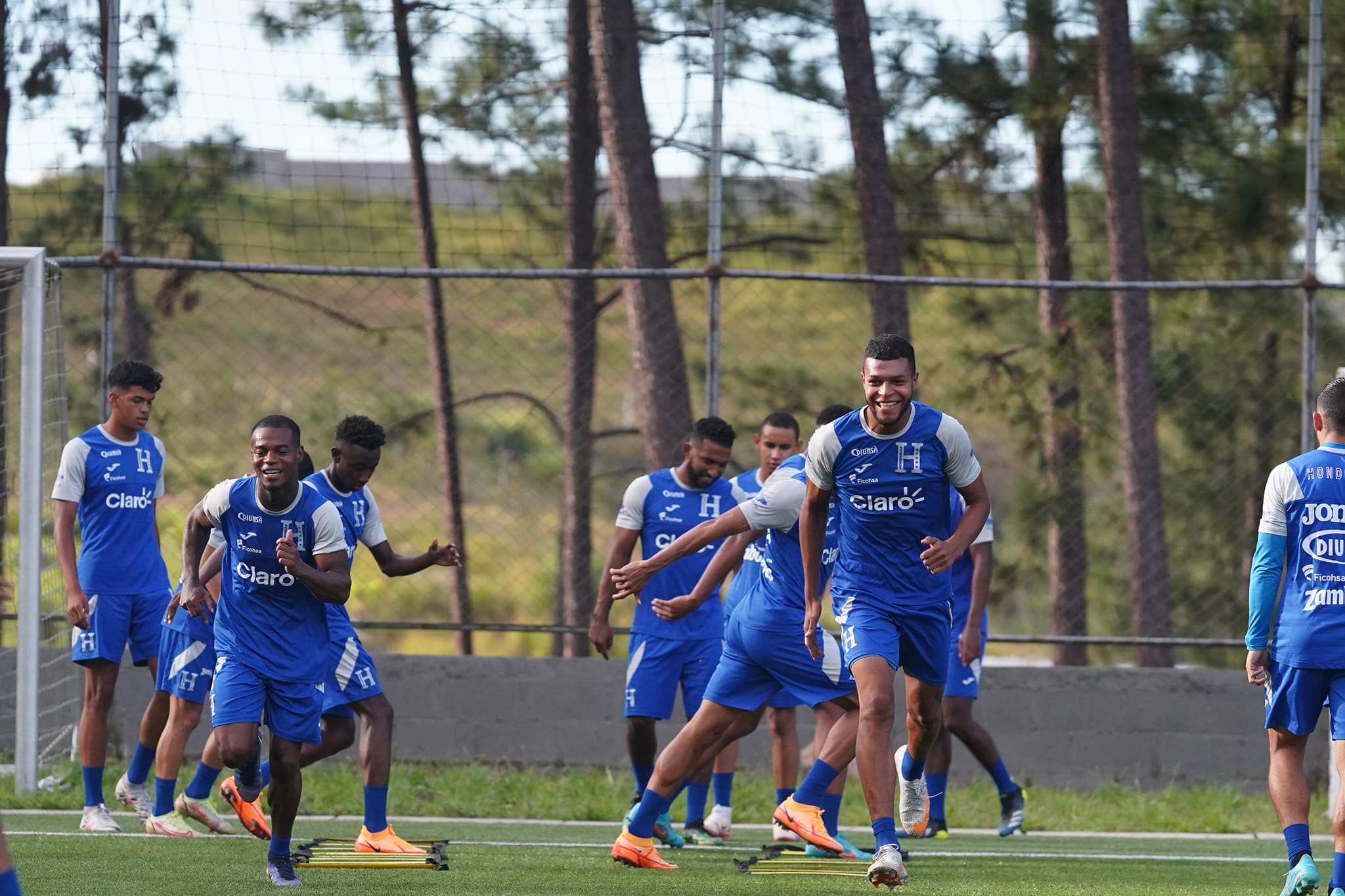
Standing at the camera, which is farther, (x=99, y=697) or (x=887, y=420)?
(x=99, y=697)

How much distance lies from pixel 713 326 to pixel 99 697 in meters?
4.42

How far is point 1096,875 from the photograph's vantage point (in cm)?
762

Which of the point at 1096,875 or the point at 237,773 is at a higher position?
the point at 237,773

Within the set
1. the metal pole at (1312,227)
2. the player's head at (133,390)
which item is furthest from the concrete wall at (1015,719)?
the player's head at (133,390)

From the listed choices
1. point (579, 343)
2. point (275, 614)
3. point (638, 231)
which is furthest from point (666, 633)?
point (638, 231)

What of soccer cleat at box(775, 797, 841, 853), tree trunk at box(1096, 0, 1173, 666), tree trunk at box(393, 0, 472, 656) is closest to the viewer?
soccer cleat at box(775, 797, 841, 853)

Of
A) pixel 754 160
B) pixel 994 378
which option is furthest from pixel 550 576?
pixel 754 160

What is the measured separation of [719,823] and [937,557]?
128 inches

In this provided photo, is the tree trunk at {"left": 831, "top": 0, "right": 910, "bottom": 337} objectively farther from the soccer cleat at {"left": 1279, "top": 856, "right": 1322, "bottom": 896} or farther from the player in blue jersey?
the soccer cleat at {"left": 1279, "top": 856, "right": 1322, "bottom": 896}

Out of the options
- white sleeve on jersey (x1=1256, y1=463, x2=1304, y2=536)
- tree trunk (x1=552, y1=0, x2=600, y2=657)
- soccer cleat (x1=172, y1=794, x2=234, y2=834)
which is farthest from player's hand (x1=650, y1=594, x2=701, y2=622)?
tree trunk (x1=552, y1=0, x2=600, y2=657)

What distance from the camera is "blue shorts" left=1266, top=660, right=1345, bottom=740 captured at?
6266mm

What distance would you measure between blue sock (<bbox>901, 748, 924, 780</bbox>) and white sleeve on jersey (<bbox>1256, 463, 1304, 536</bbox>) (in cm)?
176

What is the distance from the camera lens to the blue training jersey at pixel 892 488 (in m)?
6.59

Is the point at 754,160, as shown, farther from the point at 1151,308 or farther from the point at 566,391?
the point at 1151,308
